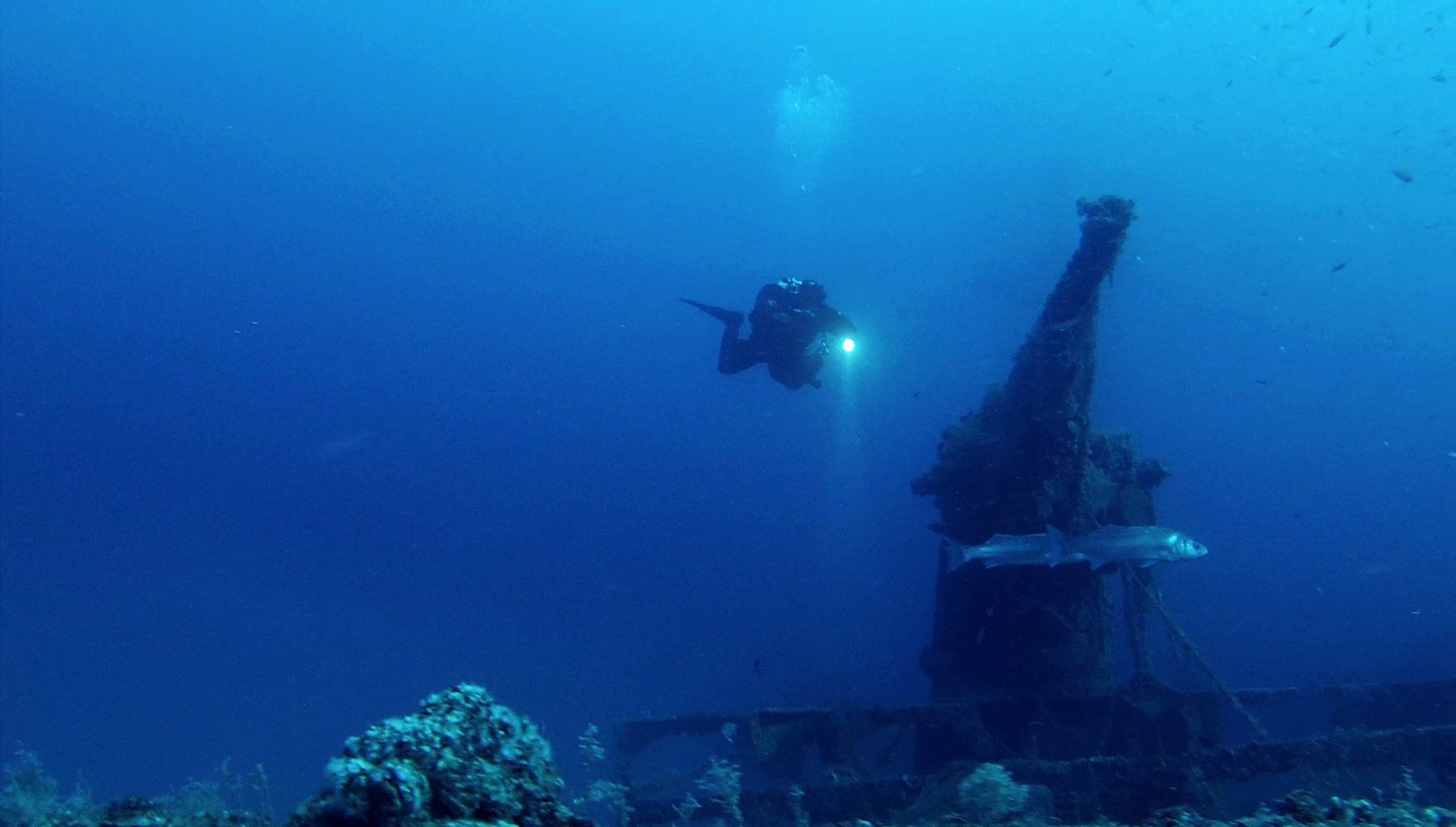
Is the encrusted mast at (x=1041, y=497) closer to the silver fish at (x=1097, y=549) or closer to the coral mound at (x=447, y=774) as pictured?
the silver fish at (x=1097, y=549)

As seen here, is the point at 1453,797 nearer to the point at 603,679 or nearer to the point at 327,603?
the point at 603,679

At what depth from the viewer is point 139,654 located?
47.8 m

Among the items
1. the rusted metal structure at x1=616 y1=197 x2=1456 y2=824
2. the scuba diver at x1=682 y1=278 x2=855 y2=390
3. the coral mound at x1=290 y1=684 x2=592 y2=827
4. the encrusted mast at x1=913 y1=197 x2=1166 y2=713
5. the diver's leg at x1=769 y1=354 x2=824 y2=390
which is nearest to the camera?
the coral mound at x1=290 y1=684 x2=592 y2=827

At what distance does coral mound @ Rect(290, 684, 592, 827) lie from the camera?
2539 millimetres

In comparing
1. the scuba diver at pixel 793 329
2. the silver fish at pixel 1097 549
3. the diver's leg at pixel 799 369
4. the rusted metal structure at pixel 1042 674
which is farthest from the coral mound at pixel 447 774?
the diver's leg at pixel 799 369

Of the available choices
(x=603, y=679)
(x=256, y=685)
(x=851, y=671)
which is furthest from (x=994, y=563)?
(x=256, y=685)

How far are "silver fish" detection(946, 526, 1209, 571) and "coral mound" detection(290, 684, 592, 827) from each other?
704 centimetres

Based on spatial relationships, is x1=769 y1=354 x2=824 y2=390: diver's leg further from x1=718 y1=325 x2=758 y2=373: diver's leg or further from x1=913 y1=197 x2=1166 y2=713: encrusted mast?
x1=913 y1=197 x2=1166 y2=713: encrusted mast

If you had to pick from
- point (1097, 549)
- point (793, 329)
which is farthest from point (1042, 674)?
point (793, 329)

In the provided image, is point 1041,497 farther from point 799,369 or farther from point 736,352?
point 736,352

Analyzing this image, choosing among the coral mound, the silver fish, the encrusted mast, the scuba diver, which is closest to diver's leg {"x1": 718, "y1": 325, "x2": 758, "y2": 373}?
the scuba diver

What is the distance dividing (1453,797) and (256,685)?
162 ft

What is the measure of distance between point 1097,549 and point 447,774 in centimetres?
822

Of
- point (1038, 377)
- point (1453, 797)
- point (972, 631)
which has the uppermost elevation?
point (1038, 377)
